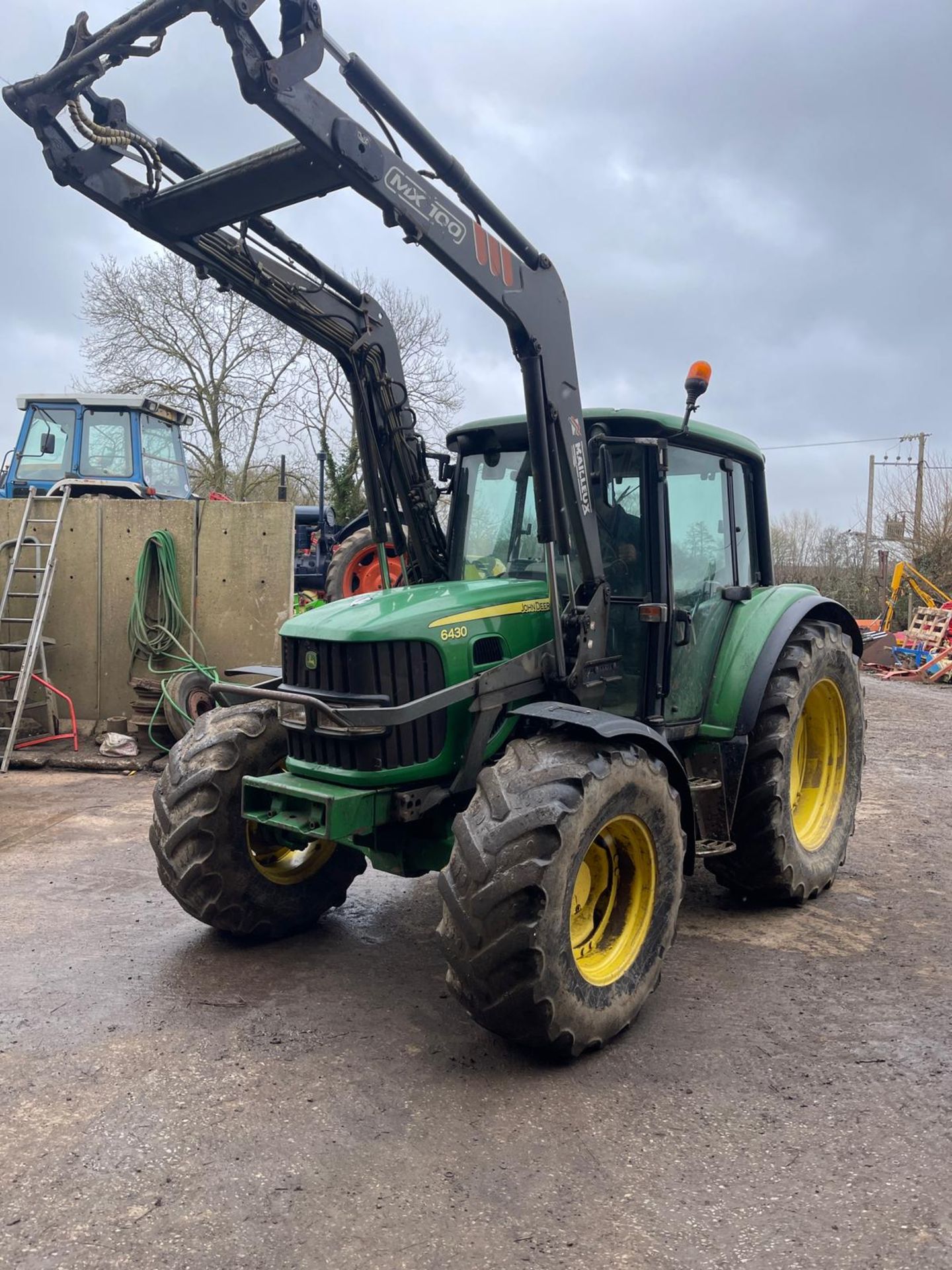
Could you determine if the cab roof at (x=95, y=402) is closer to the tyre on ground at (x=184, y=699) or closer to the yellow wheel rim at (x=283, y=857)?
the tyre on ground at (x=184, y=699)

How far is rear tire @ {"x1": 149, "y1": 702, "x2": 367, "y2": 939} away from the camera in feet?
12.9

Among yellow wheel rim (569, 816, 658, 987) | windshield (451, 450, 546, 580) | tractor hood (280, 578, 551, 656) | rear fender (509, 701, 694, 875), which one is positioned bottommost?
yellow wheel rim (569, 816, 658, 987)

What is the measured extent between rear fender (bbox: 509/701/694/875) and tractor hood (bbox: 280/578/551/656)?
335 millimetres

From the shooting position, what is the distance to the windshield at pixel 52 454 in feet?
36.7

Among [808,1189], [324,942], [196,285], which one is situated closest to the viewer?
[808,1189]

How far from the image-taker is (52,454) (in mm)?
11148

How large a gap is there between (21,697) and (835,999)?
689cm

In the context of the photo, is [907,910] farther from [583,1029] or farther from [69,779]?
[69,779]

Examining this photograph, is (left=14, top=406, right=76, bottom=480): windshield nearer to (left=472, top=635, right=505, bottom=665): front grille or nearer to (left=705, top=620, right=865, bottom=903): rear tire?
(left=472, top=635, right=505, bottom=665): front grille

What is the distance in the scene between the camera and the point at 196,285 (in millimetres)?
24531

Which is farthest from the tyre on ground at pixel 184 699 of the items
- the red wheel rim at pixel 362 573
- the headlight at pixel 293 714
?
the headlight at pixel 293 714

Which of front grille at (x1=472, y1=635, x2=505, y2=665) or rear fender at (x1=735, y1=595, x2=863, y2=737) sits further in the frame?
rear fender at (x1=735, y1=595, x2=863, y2=737)

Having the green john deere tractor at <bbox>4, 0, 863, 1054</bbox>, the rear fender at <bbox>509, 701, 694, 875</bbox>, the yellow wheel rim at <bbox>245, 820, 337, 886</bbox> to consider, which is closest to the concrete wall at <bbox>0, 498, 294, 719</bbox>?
the green john deere tractor at <bbox>4, 0, 863, 1054</bbox>

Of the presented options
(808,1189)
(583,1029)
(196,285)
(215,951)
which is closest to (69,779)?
(215,951)
